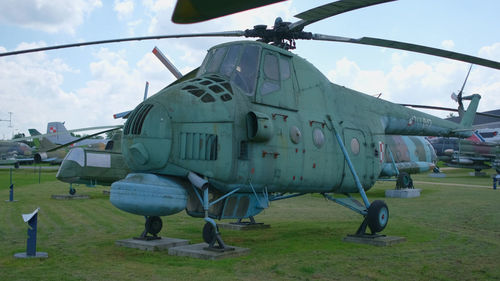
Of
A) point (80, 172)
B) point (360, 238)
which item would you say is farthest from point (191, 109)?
point (80, 172)

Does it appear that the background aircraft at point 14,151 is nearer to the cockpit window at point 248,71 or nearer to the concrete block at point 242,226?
the concrete block at point 242,226

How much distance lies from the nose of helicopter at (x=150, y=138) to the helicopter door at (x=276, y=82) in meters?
2.14

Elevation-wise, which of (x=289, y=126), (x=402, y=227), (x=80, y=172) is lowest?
(x=402, y=227)

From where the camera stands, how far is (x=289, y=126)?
955cm

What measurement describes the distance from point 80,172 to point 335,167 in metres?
11.5

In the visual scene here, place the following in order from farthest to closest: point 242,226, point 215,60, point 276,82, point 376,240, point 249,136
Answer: point 242,226 < point 376,240 < point 276,82 < point 215,60 < point 249,136

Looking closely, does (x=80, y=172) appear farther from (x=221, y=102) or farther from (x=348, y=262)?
(x=348, y=262)

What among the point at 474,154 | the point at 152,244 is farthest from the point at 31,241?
the point at 474,154

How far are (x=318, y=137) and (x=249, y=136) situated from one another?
222 centimetres

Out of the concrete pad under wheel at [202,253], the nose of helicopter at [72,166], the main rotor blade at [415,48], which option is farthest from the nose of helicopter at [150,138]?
the nose of helicopter at [72,166]

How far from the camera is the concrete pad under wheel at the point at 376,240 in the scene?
10026mm

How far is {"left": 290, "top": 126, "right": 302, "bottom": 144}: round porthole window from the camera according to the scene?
9539 millimetres

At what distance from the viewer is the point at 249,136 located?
8.69 meters

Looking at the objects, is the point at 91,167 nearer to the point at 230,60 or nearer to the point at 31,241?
the point at 31,241
